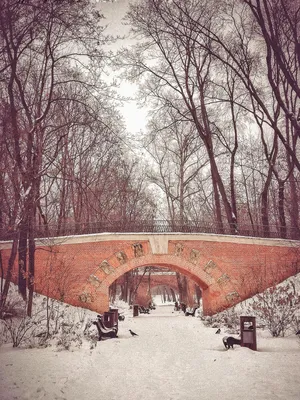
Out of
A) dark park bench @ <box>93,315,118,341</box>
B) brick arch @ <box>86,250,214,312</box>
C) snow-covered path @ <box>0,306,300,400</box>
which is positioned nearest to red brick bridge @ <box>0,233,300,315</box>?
brick arch @ <box>86,250,214,312</box>

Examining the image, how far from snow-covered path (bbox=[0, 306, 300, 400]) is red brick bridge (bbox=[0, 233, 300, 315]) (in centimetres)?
617

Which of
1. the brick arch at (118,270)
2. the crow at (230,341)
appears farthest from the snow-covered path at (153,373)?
the brick arch at (118,270)

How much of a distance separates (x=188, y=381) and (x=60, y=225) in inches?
423

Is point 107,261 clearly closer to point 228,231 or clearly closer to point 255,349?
point 228,231

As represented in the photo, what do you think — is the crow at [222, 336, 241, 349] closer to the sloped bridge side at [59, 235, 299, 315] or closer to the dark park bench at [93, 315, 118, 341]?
the dark park bench at [93, 315, 118, 341]

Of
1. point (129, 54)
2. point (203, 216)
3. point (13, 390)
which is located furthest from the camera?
point (203, 216)

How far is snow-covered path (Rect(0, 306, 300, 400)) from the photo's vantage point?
435 cm

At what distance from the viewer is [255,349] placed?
24.5ft

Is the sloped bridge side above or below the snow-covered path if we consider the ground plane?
above

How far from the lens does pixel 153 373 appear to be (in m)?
5.64

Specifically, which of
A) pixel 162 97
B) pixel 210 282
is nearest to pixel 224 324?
pixel 210 282

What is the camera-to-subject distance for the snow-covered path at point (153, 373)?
435cm

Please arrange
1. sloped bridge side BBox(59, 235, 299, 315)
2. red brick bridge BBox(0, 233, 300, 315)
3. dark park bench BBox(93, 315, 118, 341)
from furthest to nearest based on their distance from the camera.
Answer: sloped bridge side BBox(59, 235, 299, 315) → red brick bridge BBox(0, 233, 300, 315) → dark park bench BBox(93, 315, 118, 341)

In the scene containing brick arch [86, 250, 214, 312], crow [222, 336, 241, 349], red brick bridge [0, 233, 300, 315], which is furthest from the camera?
brick arch [86, 250, 214, 312]
